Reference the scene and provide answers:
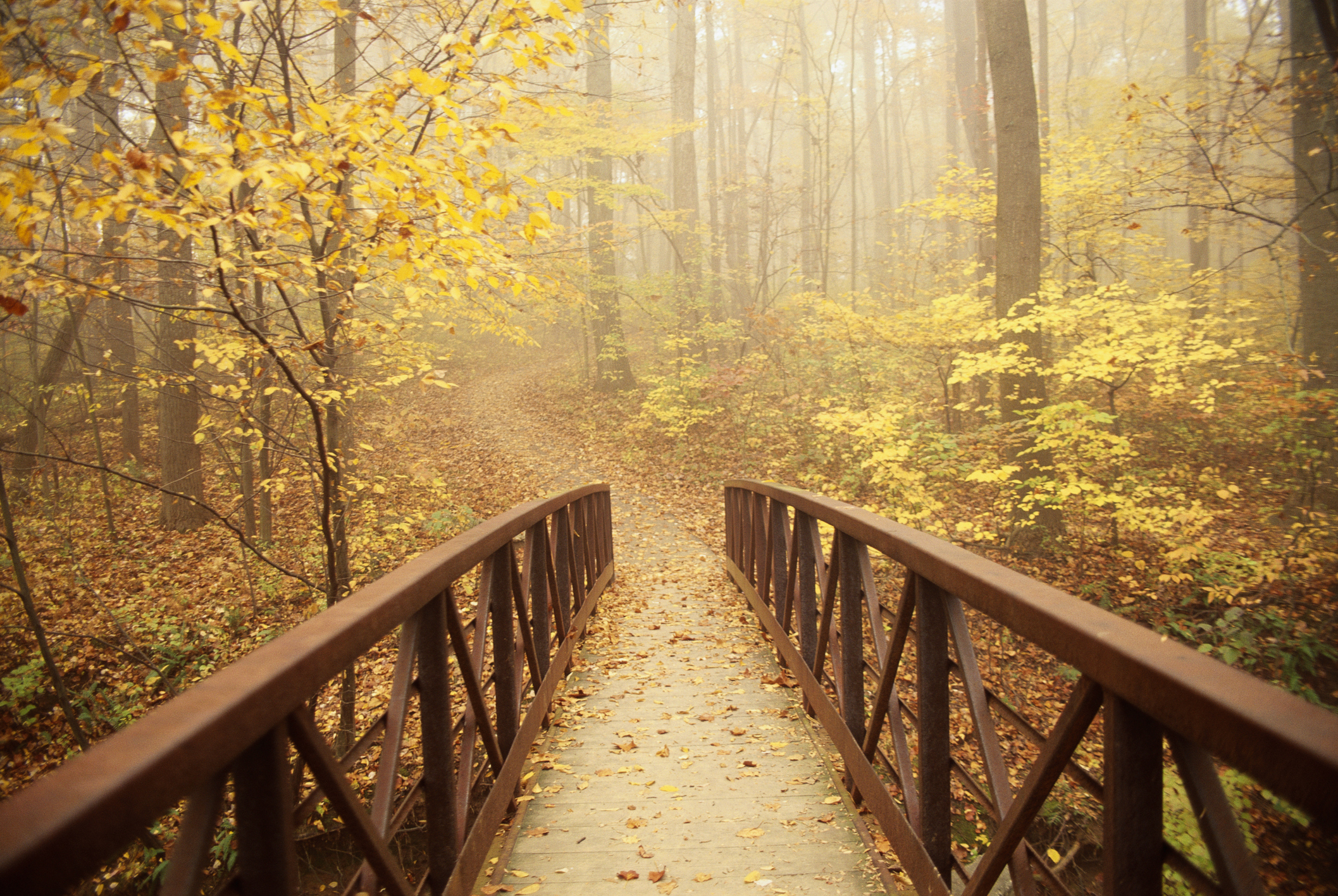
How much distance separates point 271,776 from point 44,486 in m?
12.7

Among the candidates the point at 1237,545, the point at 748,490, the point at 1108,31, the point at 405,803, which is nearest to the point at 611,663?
the point at 748,490

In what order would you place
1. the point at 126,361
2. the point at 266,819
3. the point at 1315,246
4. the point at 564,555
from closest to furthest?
the point at 266,819 → the point at 564,555 → the point at 1315,246 → the point at 126,361

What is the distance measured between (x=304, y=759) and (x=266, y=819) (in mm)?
125

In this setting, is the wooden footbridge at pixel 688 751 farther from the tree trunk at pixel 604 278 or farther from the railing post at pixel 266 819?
the tree trunk at pixel 604 278

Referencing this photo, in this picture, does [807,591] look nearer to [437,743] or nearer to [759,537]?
[759,537]

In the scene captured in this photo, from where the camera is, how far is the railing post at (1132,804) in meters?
1.21

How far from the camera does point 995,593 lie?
162 centimetres

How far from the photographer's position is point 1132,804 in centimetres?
123

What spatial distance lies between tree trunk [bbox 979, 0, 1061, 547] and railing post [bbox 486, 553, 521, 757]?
7151mm

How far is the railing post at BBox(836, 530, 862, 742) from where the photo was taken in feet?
9.55

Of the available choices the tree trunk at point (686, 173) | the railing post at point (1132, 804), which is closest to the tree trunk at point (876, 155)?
the tree trunk at point (686, 173)

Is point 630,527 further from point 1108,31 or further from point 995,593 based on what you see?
point 1108,31

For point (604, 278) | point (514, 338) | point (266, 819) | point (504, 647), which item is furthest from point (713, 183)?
point (266, 819)

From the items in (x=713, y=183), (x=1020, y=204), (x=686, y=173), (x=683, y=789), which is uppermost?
(x=713, y=183)
